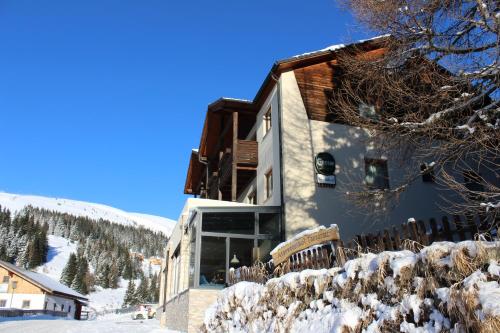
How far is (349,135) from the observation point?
16.7 m

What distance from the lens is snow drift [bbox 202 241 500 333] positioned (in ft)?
12.4

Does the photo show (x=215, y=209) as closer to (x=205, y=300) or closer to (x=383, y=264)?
(x=205, y=300)

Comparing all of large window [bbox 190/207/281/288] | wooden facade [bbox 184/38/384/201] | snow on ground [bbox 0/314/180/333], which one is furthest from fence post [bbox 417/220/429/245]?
snow on ground [bbox 0/314/180/333]

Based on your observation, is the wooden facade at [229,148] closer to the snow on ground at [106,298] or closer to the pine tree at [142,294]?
the pine tree at [142,294]

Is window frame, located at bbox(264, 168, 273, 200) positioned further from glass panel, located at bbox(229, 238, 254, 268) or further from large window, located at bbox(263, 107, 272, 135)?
glass panel, located at bbox(229, 238, 254, 268)

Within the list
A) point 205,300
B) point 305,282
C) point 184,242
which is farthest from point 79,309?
point 305,282

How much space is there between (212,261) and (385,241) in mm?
8626

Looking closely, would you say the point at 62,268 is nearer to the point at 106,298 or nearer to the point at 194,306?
the point at 106,298

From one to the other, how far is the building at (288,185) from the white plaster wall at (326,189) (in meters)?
0.04

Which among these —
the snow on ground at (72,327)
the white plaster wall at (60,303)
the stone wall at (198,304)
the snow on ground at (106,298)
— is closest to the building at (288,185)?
the stone wall at (198,304)

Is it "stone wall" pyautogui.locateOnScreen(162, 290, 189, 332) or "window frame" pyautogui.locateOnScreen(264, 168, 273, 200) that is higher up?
"window frame" pyautogui.locateOnScreen(264, 168, 273, 200)

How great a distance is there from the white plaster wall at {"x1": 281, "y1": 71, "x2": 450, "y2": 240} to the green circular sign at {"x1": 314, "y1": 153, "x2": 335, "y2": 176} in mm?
201

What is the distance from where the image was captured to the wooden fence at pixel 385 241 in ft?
18.9

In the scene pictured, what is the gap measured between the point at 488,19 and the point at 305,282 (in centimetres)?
686
